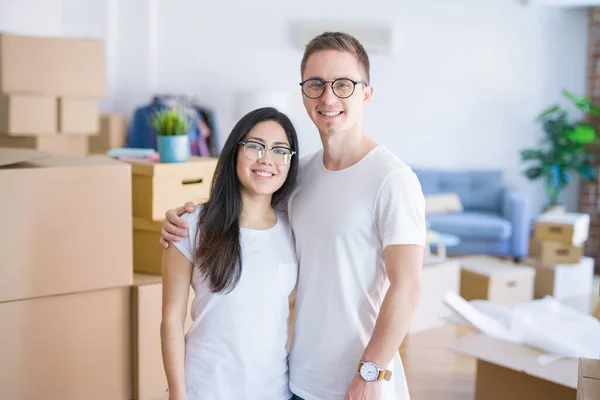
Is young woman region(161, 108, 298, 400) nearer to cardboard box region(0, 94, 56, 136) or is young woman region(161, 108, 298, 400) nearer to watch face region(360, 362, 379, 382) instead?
watch face region(360, 362, 379, 382)

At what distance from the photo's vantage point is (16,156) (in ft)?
7.48

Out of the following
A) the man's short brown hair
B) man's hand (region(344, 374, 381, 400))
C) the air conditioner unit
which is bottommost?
man's hand (region(344, 374, 381, 400))

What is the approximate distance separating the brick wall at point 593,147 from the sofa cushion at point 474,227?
1.09 metres

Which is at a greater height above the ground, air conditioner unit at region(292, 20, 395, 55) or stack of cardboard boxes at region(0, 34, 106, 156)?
air conditioner unit at region(292, 20, 395, 55)

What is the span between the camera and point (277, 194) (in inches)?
70.1

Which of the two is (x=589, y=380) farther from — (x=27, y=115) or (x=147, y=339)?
(x=27, y=115)

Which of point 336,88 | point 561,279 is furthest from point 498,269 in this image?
point 336,88

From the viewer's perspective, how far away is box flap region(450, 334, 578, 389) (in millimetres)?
2369

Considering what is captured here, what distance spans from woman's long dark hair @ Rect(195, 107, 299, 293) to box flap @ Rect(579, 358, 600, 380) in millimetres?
845

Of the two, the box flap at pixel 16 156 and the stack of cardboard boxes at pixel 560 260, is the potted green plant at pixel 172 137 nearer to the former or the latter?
the box flap at pixel 16 156

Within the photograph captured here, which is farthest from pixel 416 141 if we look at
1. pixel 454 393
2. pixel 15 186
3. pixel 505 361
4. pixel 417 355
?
pixel 15 186

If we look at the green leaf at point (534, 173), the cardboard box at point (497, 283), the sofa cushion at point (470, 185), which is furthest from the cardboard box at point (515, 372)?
the sofa cushion at point (470, 185)

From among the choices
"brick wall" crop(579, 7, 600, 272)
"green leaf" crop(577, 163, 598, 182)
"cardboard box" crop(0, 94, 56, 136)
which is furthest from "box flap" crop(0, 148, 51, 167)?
"brick wall" crop(579, 7, 600, 272)

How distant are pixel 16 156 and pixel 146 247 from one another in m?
0.60
